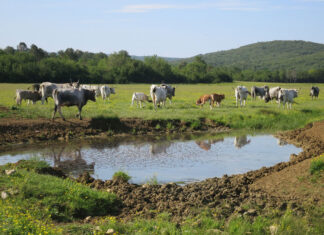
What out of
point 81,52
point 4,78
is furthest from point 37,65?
point 81,52

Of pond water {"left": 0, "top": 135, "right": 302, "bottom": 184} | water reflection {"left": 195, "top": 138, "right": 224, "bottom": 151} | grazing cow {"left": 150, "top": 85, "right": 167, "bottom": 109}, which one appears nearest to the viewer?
pond water {"left": 0, "top": 135, "right": 302, "bottom": 184}

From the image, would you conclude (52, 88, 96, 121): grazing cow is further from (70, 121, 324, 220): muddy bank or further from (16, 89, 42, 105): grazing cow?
(70, 121, 324, 220): muddy bank

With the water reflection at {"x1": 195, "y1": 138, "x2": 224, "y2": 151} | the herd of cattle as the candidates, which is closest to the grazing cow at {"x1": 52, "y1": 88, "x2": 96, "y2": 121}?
the herd of cattle

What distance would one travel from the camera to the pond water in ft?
41.8

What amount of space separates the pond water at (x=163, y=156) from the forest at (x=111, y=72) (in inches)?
1729

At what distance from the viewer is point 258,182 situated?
1052 cm

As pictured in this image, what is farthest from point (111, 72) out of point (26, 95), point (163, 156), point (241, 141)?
point (163, 156)

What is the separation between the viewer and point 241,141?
19.0 metres

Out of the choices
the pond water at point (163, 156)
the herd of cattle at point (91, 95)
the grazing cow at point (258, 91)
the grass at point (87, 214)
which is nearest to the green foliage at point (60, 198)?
the grass at point (87, 214)

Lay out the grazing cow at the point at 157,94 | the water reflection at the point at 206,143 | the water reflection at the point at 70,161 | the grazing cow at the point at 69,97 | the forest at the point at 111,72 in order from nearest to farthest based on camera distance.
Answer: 1. the water reflection at the point at 70,161
2. the water reflection at the point at 206,143
3. the grazing cow at the point at 69,97
4. the grazing cow at the point at 157,94
5. the forest at the point at 111,72

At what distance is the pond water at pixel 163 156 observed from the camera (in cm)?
1275

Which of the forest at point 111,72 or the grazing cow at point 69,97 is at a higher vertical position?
the forest at point 111,72

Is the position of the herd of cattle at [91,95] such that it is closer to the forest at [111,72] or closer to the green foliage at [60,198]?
the green foliage at [60,198]

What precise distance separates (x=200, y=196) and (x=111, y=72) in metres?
77.6
